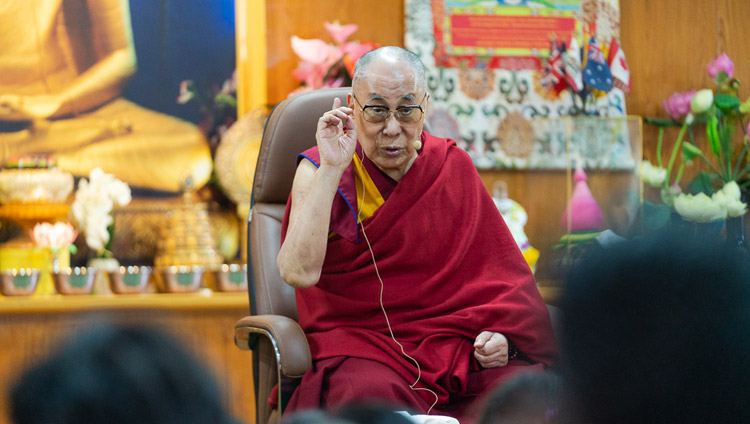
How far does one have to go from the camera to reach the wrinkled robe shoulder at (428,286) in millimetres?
1802

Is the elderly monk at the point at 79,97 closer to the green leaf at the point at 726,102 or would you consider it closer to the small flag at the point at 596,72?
the small flag at the point at 596,72

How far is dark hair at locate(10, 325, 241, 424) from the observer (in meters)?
0.43

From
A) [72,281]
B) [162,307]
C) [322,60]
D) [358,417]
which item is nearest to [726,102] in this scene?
[322,60]

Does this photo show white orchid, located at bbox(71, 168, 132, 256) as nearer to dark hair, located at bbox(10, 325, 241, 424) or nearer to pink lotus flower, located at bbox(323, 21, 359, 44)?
pink lotus flower, located at bbox(323, 21, 359, 44)

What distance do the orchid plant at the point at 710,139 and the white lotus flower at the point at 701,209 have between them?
0.10 meters

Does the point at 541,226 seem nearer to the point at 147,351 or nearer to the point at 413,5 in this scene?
the point at 413,5

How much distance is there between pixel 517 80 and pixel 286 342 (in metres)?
1.98

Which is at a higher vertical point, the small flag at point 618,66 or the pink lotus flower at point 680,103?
the small flag at point 618,66

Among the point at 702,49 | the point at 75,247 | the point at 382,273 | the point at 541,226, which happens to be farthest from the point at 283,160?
the point at 702,49

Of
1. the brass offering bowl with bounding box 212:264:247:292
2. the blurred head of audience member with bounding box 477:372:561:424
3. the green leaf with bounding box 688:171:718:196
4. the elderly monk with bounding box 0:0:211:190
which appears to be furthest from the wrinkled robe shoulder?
the green leaf with bounding box 688:171:718:196

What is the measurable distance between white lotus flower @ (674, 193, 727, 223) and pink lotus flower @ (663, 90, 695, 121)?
469mm

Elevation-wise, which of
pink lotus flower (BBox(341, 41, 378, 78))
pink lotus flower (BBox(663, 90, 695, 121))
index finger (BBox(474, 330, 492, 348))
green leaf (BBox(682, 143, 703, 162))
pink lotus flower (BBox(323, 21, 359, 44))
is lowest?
index finger (BBox(474, 330, 492, 348))

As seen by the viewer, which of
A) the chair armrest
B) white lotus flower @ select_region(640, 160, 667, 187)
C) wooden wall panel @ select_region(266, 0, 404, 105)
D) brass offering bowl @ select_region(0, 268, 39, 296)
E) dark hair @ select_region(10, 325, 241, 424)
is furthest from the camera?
white lotus flower @ select_region(640, 160, 667, 187)

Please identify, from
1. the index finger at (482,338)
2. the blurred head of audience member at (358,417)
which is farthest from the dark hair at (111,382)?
the index finger at (482,338)
